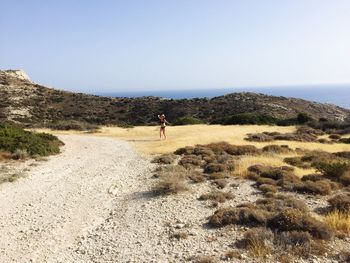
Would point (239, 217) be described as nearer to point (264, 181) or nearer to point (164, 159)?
point (264, 181)

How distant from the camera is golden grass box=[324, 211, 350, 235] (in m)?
11.9

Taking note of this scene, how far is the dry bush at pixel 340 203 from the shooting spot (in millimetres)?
13638

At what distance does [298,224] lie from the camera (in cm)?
1166

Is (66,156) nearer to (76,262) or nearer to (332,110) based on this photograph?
(76,262)

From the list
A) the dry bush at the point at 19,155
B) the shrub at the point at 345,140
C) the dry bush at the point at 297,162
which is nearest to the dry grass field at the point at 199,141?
the dry bush at the point at 297,162

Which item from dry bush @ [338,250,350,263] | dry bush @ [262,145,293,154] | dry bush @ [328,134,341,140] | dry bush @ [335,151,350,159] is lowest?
dry bush @ [328,134,341,140]

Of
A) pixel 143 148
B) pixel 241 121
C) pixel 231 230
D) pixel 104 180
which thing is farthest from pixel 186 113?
pixel 231 230

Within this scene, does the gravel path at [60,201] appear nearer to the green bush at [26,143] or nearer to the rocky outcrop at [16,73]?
the green bush at [26,143]

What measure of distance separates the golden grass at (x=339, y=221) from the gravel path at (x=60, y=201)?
280 inches

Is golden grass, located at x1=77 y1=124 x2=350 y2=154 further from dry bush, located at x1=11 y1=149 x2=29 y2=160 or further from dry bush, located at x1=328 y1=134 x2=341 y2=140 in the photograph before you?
dry bush, located at x1=11 y1=149 x2=29 y2=160

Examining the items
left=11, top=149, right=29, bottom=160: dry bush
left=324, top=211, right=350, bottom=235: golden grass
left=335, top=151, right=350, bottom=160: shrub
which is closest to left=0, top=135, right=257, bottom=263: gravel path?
left=11, top=149, right=29, bottom=160: dry bush

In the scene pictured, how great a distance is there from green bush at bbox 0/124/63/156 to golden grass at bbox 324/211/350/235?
16.9 m

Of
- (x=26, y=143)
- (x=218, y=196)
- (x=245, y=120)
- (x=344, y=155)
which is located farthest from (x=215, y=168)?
(x=245, y=120)

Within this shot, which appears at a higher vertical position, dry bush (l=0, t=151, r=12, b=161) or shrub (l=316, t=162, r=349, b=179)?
dry bush (l=0, t=151, r=12, b=161)
